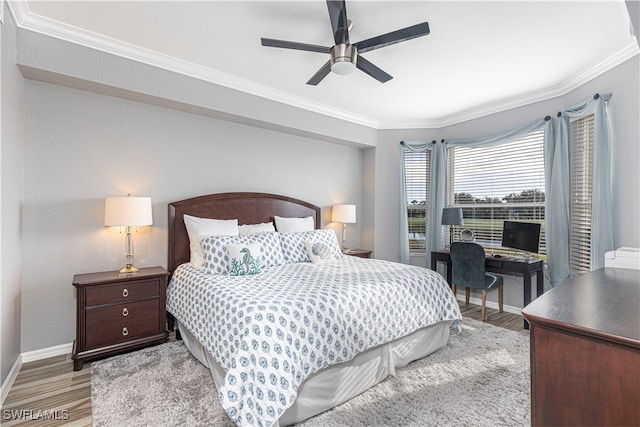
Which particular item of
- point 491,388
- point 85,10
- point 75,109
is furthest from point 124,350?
point 491,388

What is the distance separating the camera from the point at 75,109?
9.15 ft

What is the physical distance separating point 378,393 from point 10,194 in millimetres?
2947

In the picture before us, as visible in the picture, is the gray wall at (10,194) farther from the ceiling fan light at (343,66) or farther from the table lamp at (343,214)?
the table lamp at (343,214)

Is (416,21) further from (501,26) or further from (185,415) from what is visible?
(185,415)

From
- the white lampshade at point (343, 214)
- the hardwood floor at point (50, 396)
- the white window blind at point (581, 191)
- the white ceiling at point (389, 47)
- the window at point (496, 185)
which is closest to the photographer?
the hardwood floor at point (50, 396)

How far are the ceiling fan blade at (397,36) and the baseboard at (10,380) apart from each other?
3324mm

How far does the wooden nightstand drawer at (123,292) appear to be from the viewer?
8.23ft

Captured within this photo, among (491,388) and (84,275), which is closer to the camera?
(491,388)

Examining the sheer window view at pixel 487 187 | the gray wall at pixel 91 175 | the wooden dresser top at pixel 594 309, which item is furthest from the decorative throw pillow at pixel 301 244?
the wooden dresser top at pixel 594 309

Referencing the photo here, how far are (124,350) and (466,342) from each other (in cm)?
309

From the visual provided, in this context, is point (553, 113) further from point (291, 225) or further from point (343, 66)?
point (291, 225)

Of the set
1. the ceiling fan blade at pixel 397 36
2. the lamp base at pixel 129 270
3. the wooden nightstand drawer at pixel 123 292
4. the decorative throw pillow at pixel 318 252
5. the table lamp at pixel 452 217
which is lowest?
the wooden nightstand drawer at pixel 123 292

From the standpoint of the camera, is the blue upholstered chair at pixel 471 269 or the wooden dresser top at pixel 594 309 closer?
the wooden dresser top at pixel 594 309

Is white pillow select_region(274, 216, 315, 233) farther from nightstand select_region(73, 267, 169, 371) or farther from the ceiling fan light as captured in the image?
the ceiling fan light
